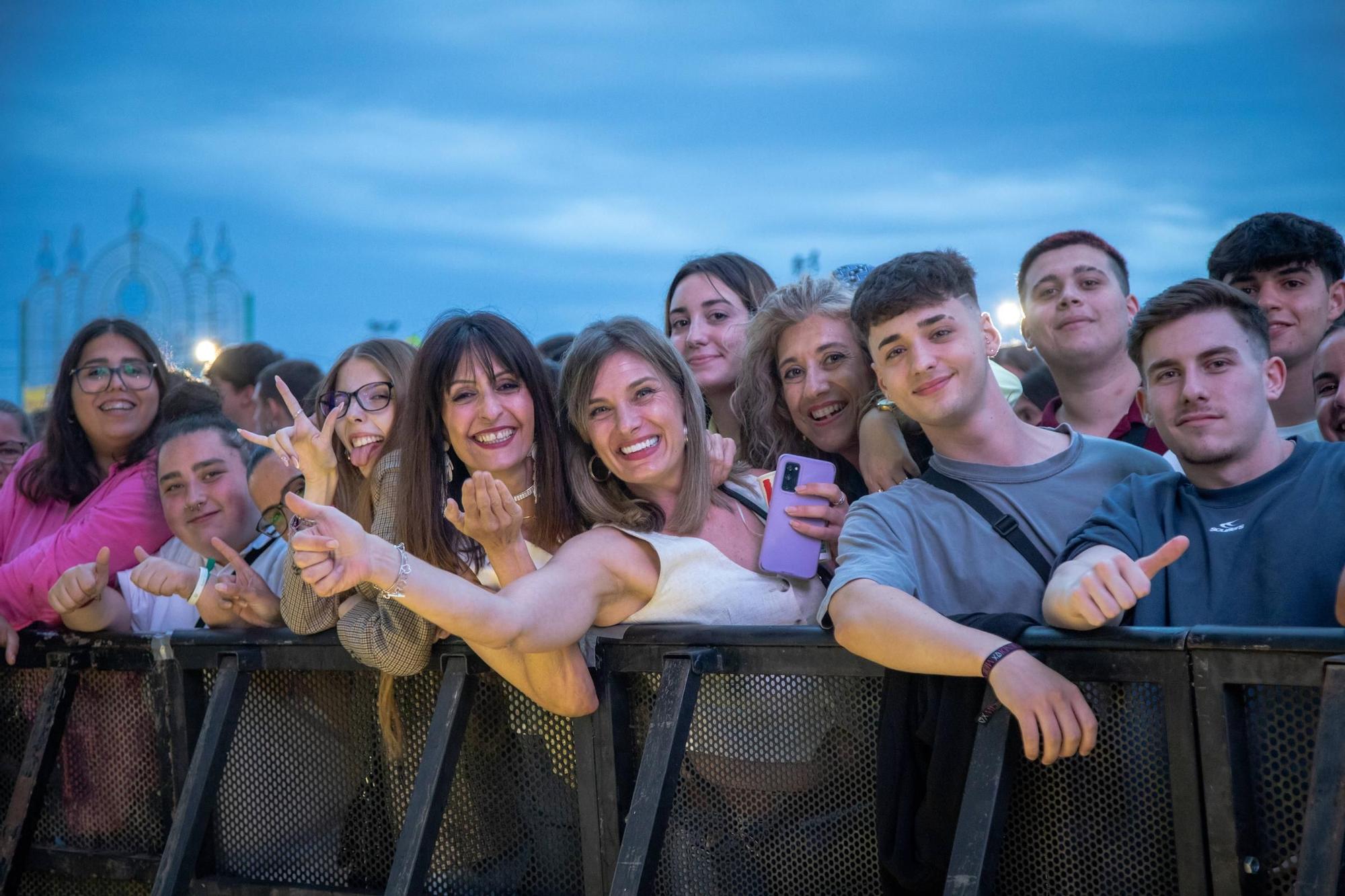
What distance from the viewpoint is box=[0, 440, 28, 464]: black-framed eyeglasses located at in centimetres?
618

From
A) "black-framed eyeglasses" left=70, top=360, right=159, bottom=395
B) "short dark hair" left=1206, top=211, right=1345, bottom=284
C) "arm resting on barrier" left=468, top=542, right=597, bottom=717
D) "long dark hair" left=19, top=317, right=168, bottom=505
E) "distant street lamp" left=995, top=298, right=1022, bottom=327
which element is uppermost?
"distant street lamp" left=995, top=298, right=1022, bottom=327

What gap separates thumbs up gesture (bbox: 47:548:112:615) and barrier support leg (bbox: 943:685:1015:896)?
8.69 ft

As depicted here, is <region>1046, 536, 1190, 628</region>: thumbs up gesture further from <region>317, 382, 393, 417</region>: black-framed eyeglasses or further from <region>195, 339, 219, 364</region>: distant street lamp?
<region>195, 339, 219, 364</region>: distant street lamp

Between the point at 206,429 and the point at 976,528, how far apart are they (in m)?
2.74

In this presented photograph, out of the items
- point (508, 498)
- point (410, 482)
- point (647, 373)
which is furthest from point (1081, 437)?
point (410, 482)

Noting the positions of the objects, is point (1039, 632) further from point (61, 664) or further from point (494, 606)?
point (61, 664)

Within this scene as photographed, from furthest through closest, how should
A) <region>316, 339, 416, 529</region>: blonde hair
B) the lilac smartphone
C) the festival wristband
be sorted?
1. <region>316, 339, 416, 529</region>: blonde hair
2. the festival wristband
3. the lilac smartphone

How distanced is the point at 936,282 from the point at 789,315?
2.81 ft

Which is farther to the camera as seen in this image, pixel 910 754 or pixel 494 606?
pixel 494 606

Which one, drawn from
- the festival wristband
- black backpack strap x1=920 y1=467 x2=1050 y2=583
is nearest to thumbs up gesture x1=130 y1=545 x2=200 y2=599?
the festival wristband

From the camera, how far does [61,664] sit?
12.5 ft

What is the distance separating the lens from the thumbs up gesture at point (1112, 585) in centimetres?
219

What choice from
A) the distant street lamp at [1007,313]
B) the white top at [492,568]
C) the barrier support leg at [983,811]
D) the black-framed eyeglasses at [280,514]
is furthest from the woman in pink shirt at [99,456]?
the distant street lamp at [1007,313]

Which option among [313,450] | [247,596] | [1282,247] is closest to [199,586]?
[247,596]
